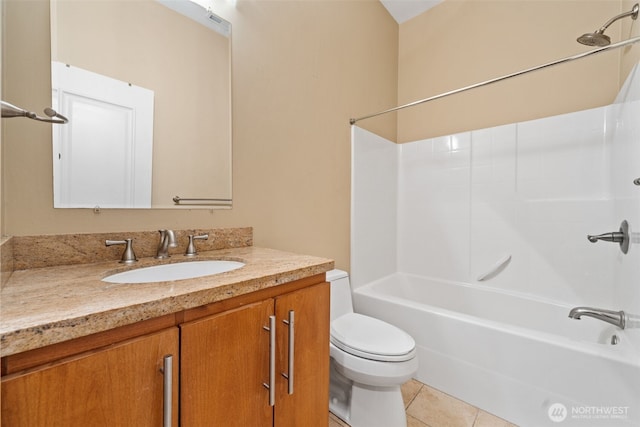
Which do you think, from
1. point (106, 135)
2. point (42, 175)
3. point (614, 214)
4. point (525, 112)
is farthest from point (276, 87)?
point (614, 214)

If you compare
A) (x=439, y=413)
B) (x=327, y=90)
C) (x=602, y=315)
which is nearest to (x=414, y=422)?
(x=439, y=413)

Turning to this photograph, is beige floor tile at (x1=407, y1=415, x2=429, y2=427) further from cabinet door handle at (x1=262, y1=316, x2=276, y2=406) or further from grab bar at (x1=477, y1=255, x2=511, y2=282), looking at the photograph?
grab bar at (x1=477, y1=255, x2=511, y2=282)

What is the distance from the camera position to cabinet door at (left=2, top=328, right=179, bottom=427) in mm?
382

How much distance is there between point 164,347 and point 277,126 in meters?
1.17

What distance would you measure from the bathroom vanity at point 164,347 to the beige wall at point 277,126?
9.2 inches

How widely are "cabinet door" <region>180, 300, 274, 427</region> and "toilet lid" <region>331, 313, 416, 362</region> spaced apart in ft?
1.84

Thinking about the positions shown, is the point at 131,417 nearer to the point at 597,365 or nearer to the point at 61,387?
the point at 61,387

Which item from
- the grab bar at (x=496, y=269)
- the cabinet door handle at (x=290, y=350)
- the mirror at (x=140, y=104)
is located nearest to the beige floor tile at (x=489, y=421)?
the grab bar at (x=496, y=269)

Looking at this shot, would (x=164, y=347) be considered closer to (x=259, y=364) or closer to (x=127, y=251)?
(x=259, y=364)

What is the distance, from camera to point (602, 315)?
1.26m

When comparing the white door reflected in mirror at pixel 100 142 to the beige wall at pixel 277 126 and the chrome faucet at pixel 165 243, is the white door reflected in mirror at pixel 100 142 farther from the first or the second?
the chrome faucet at pixel 165 243

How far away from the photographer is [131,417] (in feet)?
1.57

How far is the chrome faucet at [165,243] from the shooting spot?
3.14 feet

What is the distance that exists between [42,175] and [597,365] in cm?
217
